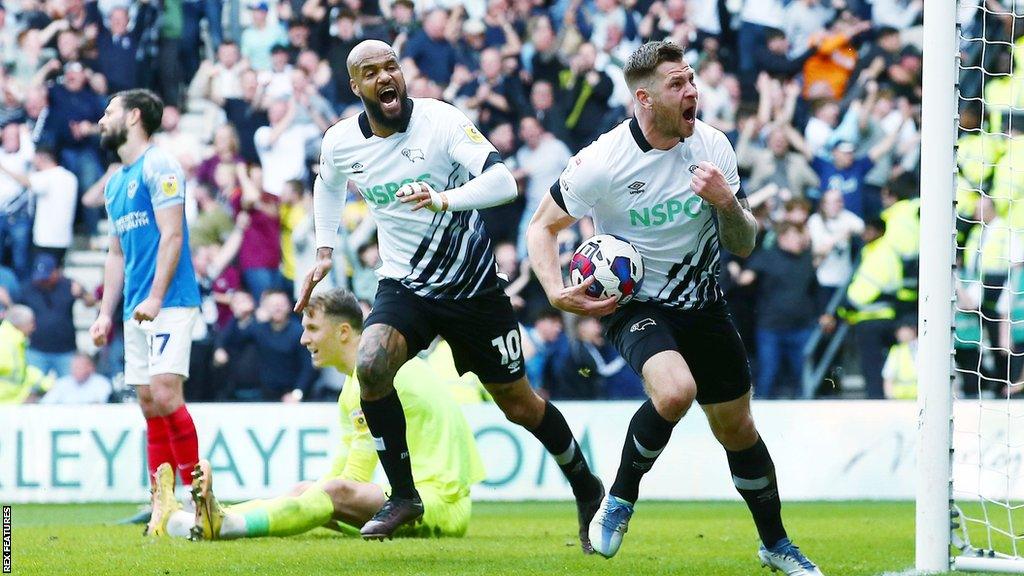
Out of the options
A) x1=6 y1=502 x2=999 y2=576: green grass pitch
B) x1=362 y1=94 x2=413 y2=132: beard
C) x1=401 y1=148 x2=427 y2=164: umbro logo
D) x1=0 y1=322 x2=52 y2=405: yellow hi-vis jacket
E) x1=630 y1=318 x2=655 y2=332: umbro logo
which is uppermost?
x1=362 y1=94 x2=413 y2=132: beard

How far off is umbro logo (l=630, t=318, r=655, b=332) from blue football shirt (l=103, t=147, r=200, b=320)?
376 centimetres

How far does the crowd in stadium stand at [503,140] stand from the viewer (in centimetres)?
1416

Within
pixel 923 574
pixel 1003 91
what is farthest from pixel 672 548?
pixel 1003 91

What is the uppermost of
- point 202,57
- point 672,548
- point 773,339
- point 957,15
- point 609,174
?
point 202,57

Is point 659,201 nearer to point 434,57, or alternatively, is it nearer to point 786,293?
point 786,293

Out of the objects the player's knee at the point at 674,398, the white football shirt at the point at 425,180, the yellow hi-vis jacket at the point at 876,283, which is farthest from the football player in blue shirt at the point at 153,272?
the yellow hi-vis jacket at the point at 876,283

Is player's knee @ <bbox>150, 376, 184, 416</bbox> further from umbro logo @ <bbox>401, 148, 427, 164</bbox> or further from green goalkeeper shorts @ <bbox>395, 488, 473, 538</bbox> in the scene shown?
umbro logo @ <bbox>401, 148, 427, 164</bbox>

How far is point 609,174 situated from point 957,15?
1769 mm

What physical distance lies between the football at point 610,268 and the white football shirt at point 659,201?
122mm

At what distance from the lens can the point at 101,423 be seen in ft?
42.4

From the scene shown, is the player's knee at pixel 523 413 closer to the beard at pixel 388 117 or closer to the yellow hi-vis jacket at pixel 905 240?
the beard at pixel 388 117

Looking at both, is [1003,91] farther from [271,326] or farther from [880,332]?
[271,326]

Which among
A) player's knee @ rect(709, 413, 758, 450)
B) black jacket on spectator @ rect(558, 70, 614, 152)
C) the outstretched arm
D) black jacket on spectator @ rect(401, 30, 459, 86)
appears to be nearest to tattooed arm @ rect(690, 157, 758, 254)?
the outstretched arm

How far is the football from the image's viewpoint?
263 inches
